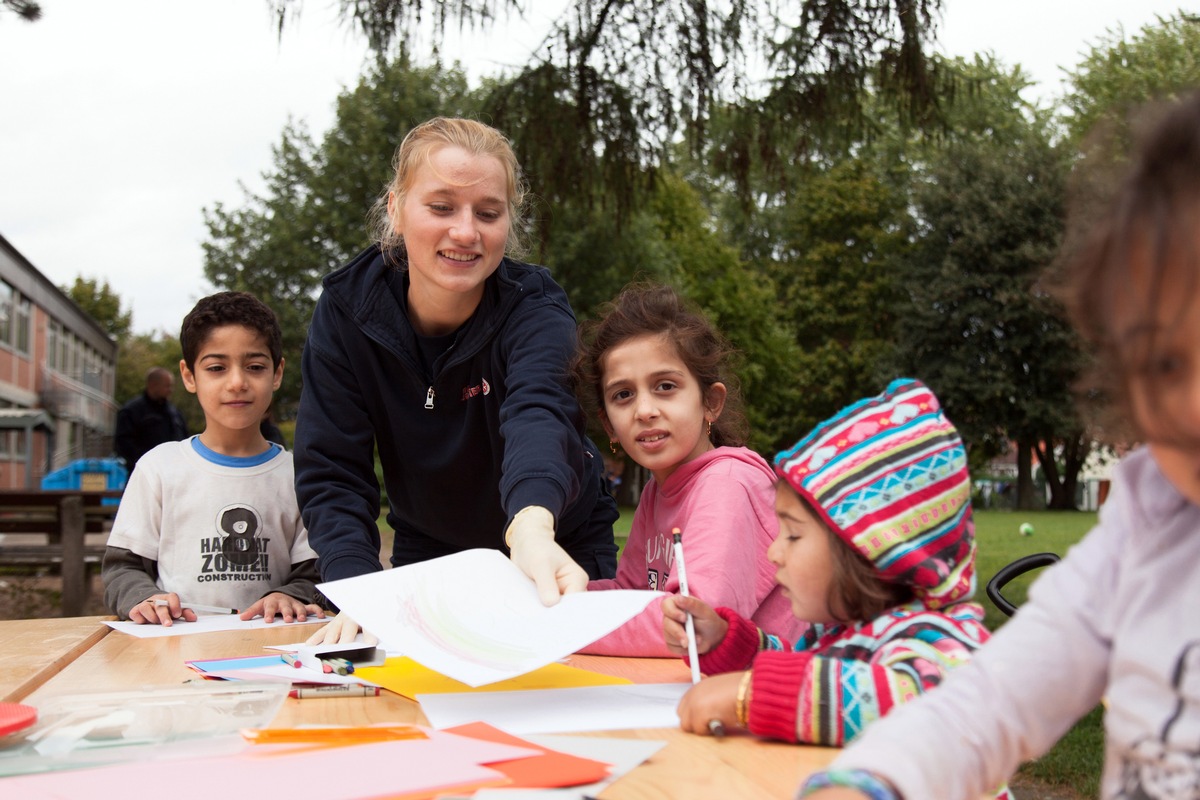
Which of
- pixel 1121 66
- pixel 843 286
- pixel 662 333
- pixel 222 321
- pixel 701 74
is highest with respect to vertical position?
pixel 1121 66

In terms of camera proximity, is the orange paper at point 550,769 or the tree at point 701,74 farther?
the tree at point 701,74

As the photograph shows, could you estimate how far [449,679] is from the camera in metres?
1.45

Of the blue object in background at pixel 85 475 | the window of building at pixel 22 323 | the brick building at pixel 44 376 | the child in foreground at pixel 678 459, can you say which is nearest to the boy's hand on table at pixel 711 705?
the child in foreground at pixel 678 459

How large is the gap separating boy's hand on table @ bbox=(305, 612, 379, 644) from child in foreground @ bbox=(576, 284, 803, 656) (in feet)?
1.19

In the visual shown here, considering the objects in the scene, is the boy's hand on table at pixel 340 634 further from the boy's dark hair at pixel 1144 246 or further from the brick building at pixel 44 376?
the brick building at pixel 44 376

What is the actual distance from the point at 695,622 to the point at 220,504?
1461mm

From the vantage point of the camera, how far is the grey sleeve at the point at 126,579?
224 centimetres

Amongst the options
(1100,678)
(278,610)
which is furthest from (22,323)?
(1100,678)

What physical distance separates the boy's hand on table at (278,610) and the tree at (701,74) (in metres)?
3.05

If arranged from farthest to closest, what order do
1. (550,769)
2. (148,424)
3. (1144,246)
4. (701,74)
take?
(148,424) → (701,74) → (550,769) → (1144,246)

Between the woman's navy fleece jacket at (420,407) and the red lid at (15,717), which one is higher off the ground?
the woman's navy fleece jacket at (420,407)

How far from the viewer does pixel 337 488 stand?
2064 mm

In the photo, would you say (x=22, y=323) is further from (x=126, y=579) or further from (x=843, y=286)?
(x=126, y=579)

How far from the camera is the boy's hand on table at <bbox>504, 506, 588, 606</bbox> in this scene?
146 centimetres
